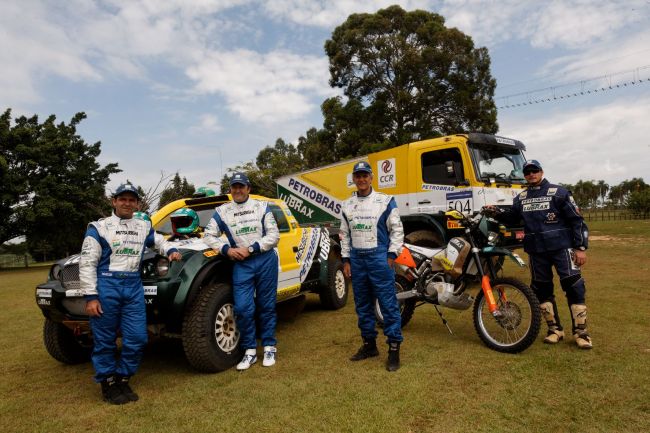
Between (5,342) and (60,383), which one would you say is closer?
(60,383)

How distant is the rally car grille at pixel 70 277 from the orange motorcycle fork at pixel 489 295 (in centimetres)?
371

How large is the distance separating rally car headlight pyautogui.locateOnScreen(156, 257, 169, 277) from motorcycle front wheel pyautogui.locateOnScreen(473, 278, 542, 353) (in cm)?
298

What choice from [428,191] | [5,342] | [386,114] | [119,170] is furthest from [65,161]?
[428,191]

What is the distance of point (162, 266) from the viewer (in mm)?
3748

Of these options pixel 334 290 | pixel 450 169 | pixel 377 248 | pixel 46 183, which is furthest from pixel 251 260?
pixel 46 183

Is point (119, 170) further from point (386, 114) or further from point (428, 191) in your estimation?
point (428, 191)

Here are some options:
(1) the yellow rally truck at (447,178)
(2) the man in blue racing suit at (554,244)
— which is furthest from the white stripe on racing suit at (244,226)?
(1) the yellow rally truck at (447,178)

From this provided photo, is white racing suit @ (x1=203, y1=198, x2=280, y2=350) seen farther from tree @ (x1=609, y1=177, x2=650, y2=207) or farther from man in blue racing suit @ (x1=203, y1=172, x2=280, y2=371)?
tree @ (x1=609, y1=177, x2=650, y2=207)

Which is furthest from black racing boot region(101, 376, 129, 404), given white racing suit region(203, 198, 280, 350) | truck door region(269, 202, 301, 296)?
truck door region(269, 202, 301, 296)

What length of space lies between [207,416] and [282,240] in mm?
2357

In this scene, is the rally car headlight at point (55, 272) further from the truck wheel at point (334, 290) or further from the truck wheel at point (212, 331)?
the truck wheel at point (334, 290)

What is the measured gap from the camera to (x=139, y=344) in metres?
3.45

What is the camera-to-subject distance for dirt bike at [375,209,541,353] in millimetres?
3996

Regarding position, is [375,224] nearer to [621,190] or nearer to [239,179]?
[239,179]
